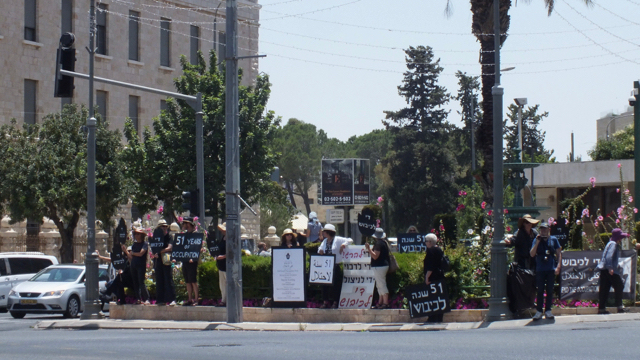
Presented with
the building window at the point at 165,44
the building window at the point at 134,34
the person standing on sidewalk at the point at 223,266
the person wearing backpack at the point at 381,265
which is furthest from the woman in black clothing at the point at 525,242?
the building window at the point at 165,44

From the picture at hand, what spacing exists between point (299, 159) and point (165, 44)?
39.6 meters

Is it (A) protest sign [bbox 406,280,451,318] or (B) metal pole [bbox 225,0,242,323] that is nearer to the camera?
(A) protest sign [bbox 406,280,451,318]

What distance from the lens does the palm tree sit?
2495 centimetres

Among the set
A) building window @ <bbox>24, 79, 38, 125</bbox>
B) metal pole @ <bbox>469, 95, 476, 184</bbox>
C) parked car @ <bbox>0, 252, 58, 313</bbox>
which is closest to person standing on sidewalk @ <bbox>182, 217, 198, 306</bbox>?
parked car @ <bbox>0, 252, 58, 313</bbox>

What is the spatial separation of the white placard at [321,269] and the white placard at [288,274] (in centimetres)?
21

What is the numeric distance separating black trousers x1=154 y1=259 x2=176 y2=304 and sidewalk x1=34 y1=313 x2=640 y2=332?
0.68 meters

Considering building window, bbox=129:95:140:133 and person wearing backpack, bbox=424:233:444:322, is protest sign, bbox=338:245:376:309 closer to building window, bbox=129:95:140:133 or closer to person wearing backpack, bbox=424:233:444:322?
person wearing backpack, bbox=424:233:444:322

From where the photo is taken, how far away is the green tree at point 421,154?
64312 mm

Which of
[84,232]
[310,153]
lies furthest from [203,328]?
[310,153]

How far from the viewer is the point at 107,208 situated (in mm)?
35438

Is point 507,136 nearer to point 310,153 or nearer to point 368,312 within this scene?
point 310,153

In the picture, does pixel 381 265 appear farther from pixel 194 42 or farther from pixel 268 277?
pixel 194 42

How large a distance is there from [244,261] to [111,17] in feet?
88.3

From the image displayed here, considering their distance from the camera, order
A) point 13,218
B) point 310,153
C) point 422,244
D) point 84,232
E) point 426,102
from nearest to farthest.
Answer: point 422,244, point 13,218, point 84,232, point 426,102, point 310,153
